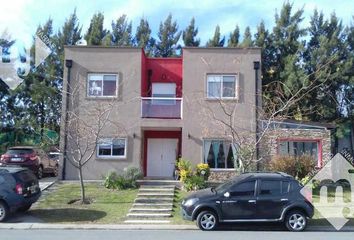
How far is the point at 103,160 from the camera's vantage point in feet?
77.2

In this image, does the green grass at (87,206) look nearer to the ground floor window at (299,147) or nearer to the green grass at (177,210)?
the green grass at (177,210)

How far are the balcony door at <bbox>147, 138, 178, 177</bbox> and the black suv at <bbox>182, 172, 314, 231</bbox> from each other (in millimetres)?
10296

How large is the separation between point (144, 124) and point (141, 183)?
309cm

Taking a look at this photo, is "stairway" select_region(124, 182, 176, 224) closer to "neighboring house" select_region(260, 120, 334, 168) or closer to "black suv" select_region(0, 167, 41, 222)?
"black suv" select_region(0, 167, 41, 222)

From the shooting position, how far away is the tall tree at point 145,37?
41.2m

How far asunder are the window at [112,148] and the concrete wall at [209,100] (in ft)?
10.2

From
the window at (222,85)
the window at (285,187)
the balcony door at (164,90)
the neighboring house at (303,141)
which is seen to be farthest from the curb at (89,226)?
the balcony door at (164,90)

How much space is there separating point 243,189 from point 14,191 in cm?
767

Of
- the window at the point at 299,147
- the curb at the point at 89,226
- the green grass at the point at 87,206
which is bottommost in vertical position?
the curb at the point at 89,226

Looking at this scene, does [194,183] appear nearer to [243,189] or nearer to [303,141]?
[243,189]

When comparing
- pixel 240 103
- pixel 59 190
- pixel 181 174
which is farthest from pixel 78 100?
pixel 240 103

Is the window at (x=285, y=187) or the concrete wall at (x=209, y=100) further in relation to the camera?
the concrete wall at (x=209, y=100)

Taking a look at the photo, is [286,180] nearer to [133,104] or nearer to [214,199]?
[214,199]

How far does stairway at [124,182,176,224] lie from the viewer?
16.5 meters
